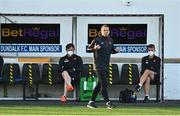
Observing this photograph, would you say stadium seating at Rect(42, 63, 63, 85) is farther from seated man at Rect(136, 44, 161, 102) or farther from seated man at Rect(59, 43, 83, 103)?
seated man at Rect(136, 44, 161, 102)

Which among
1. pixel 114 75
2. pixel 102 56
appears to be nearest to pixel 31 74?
pixel 114 75

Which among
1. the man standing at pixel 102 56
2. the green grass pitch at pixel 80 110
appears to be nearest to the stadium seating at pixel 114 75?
the green grass pitch at pixel 80 110

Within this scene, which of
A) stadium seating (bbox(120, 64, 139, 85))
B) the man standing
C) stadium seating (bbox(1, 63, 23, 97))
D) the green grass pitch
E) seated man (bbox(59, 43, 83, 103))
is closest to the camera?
the green grass pitch

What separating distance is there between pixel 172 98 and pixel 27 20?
14.7 ft

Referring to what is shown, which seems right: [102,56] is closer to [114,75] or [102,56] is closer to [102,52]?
[102,52]

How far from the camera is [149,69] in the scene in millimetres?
17734

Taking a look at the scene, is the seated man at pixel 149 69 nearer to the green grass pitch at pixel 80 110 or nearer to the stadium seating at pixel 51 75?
the green grass pitch at pixel 80 110

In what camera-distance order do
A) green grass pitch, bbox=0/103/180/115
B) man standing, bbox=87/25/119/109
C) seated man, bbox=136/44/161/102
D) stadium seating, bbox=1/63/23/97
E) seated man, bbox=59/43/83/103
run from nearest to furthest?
green grass pitch, bbox=0/103/180/115
man standing, bbox=87/25/119/109
seated man, bbox=59/43/83/103
seated man, bbox=136/44/161/102
stadium seating, bbox=1/63/23/97

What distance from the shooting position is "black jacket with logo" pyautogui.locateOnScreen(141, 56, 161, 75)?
17.7 metres

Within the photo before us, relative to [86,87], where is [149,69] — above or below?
above

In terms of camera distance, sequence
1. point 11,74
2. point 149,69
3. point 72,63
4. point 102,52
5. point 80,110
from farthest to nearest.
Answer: point 11,74 < point 149,69 < point 72,63 < point 102,52 < point 80,110

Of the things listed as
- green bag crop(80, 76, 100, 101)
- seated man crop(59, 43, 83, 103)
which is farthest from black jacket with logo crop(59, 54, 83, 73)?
green bag crop(80, 76, 100, 101)

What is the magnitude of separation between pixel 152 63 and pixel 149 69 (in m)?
0.18

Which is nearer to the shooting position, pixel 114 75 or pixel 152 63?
pixel 152 63
